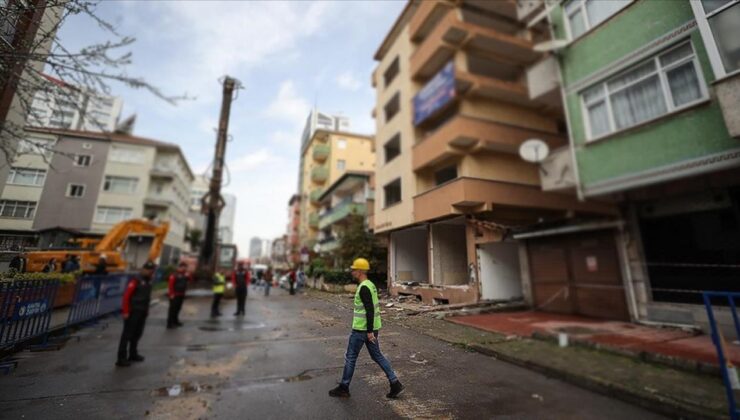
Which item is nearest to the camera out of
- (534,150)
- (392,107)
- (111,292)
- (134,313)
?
(134,313)

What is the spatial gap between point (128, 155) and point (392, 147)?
33.5 meters

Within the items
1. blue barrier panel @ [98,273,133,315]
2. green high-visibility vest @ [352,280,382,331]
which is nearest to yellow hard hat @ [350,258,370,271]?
green high-visibility vest @ [352,280,382,331]

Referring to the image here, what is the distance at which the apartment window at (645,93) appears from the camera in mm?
7555

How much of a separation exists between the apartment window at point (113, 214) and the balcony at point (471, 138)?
106ft

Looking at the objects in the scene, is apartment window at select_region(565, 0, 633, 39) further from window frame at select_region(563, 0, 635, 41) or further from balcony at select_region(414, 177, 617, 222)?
balcony at select_region(414, 177, 617, 222)

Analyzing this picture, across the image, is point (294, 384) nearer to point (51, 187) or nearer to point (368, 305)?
point (368, 305)

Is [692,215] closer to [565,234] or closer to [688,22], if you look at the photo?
[565,234]

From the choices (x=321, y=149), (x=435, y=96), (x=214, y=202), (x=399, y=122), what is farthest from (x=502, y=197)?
(x=214, y=202)

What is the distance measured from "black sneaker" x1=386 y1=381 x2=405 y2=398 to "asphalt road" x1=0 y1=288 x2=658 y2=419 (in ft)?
0.16

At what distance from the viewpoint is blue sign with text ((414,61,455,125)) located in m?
13.9

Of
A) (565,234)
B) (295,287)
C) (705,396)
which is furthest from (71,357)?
(565,234)

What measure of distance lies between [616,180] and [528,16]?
9769mm

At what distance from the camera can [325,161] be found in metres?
5.31

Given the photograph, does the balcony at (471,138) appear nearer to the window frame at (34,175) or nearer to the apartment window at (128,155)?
the window frame at (34,175)
